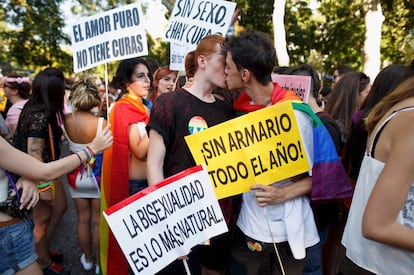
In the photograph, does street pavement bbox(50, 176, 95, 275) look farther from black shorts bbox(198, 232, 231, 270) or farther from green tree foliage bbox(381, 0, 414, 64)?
green tree foliage bbox(381, 0, 414, 64)

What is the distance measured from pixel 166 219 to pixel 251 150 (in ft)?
1.76

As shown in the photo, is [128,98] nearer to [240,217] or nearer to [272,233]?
[240,217]

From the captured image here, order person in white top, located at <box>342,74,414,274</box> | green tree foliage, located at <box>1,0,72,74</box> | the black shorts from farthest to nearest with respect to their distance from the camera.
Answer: green tree foliage, located at <box>1,0,72,74</box>
the black shorts
person in white top, located at <box>342,74,414,274</box>

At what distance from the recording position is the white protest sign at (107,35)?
2.54 m

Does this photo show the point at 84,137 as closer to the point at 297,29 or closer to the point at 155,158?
the point at 155,158

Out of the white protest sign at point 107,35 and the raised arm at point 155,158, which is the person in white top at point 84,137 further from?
the raised arm at point 155,158

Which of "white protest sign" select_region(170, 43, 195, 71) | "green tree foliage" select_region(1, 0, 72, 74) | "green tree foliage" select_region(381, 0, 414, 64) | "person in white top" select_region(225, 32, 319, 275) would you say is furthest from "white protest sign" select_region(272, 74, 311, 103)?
"green tree foliage" select_region(1, 0, 72, 74)

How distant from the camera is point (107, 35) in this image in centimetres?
255

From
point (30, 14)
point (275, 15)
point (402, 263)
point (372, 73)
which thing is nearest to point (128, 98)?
point (402, 263)

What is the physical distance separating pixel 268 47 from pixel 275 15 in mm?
5525

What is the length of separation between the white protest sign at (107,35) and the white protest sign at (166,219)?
1333 mm

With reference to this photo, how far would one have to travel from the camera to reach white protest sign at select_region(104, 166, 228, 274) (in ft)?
5.02

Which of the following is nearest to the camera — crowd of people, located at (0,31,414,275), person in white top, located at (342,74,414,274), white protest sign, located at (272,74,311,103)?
person in white top, located at (342,74,414,274)

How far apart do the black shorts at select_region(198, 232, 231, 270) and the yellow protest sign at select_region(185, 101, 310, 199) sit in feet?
1.75
